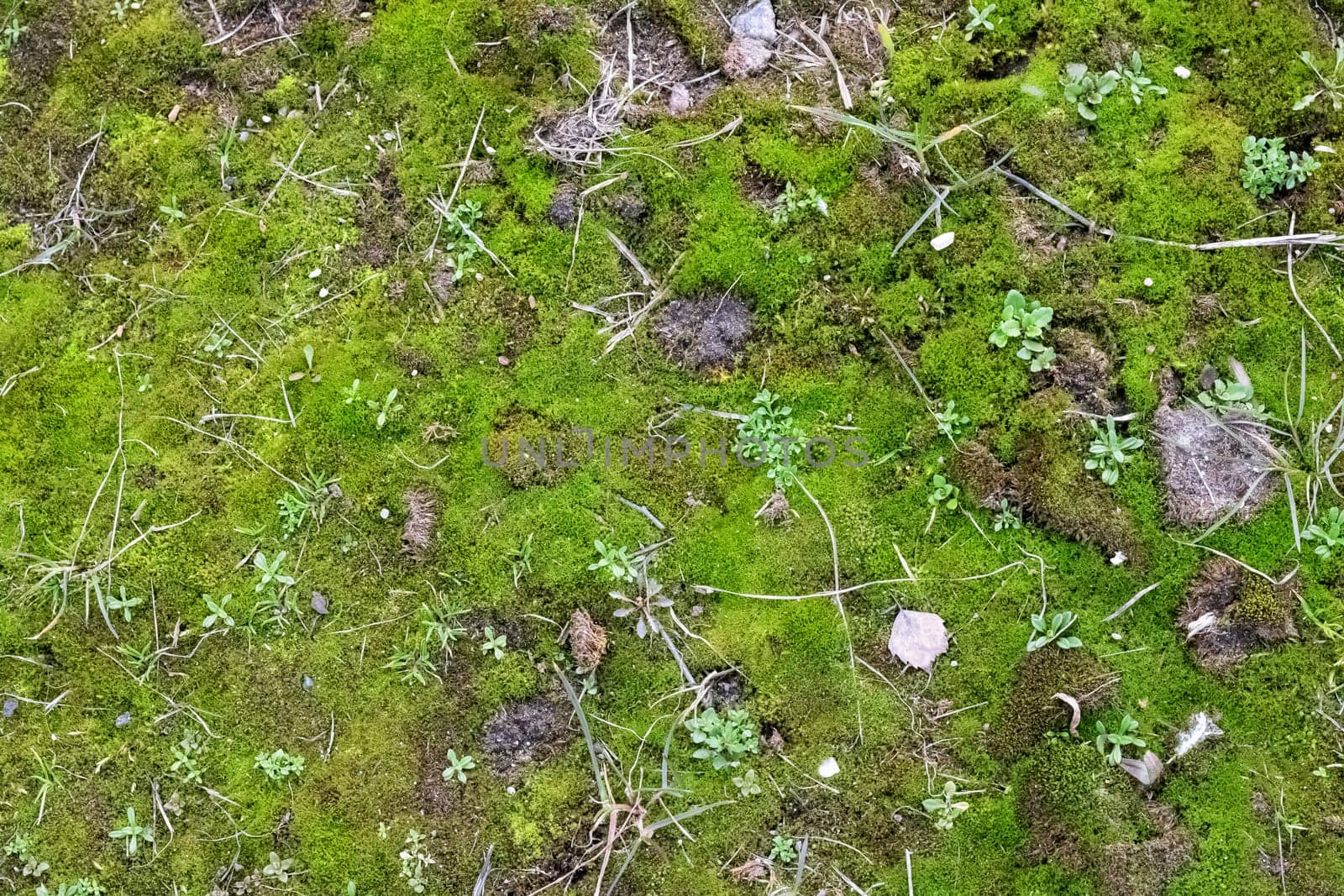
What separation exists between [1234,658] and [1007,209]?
2.38 m

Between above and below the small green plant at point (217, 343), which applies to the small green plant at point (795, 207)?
above

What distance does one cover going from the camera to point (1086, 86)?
3824 millimetres

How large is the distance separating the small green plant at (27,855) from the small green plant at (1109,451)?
545cm

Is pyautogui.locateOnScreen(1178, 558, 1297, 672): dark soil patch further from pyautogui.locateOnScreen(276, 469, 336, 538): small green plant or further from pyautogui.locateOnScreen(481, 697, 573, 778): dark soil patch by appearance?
pyautogui.locateOnScreen(276, 469, 336, 538): small green plant

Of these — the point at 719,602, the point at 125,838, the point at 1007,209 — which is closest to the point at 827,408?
the point at 719,602

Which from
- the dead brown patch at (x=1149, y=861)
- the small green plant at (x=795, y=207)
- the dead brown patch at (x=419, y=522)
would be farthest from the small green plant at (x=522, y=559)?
the dead brown patch at (x=1149, y=861)

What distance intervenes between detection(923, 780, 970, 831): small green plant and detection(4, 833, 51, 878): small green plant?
4.31 m

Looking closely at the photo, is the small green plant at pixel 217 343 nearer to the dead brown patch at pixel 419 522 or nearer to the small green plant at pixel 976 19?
the dead brown patch at pixel 419 522

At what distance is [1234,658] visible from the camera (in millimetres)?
3641

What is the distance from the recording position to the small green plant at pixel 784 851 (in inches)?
145

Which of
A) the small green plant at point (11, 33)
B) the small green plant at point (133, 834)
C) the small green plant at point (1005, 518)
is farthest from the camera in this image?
the small green plant at point (11, 33)

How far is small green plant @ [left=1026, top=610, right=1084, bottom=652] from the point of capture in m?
3.62

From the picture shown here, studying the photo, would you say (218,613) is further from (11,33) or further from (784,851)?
(11,33)

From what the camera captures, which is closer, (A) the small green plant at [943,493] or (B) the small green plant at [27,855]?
(A) the small green plant at [943,493]
